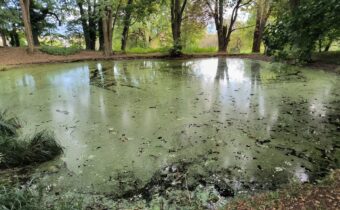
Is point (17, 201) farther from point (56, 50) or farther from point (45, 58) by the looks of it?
point (56, 50)

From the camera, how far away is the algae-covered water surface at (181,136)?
2139mm

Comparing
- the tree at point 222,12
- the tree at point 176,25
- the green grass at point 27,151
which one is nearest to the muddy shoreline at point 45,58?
the tree at point 176,25

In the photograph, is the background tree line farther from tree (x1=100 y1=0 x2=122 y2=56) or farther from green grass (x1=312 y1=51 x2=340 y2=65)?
green grass (x1=312 y1=51 x2=340 y2=65)

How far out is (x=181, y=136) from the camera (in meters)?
3.04

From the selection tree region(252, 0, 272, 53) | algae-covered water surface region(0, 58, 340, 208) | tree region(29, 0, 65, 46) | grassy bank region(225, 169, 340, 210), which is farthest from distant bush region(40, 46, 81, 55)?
grassy bank region(225, 169, 340, 210)

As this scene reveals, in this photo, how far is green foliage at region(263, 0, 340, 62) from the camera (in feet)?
6.89

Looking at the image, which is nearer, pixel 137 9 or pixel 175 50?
pixel 175 50

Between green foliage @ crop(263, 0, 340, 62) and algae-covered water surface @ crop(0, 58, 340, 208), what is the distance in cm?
95

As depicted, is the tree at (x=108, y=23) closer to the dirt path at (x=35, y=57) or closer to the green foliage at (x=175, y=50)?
the dirt path at (x=35, y=57)

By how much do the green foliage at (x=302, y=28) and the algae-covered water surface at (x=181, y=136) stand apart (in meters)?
0.95

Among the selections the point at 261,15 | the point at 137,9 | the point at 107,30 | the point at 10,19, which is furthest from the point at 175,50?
the point at 10,19

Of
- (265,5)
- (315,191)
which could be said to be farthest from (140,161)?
(265,5)

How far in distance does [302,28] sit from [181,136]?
1579mm

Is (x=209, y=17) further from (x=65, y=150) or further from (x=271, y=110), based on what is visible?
(x=65, y=150)
